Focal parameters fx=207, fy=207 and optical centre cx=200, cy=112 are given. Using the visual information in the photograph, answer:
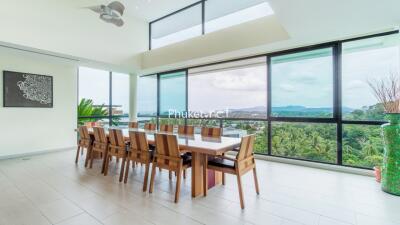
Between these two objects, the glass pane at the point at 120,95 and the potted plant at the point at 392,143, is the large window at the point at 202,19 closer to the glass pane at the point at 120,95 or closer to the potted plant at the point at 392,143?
the glass pane at the point at 120,95

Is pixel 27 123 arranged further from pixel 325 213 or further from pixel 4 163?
pixel 325 213

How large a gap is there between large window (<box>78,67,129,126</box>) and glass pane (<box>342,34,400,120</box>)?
20.3 ft

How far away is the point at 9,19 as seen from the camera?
382cm

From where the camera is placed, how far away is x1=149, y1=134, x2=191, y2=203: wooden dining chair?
2652 millimetres

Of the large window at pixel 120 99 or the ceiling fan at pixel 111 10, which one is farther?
the large window at pixel 120 99

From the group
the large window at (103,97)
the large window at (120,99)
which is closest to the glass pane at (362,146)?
the large window at (103,97)

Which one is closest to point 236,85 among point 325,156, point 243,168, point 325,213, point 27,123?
point 325,156

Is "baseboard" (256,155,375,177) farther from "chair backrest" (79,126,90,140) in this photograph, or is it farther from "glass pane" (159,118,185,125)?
"chair backrest" (79,126,90,140)

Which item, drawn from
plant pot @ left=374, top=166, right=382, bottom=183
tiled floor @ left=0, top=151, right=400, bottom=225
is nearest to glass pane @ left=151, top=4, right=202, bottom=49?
tiled floor @ left=0, top=151, right=400, bottom=225

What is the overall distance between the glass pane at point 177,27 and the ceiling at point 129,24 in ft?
0.75

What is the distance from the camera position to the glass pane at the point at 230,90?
499cm

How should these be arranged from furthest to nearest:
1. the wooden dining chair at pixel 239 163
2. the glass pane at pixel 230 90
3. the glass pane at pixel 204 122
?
the glass pane at pixel 204 122 < the glass pane at pixel 230 90 < the wooden dining chair at pixel 239 163

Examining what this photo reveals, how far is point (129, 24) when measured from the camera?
611cm

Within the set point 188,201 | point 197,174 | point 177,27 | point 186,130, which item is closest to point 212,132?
point 186,130
